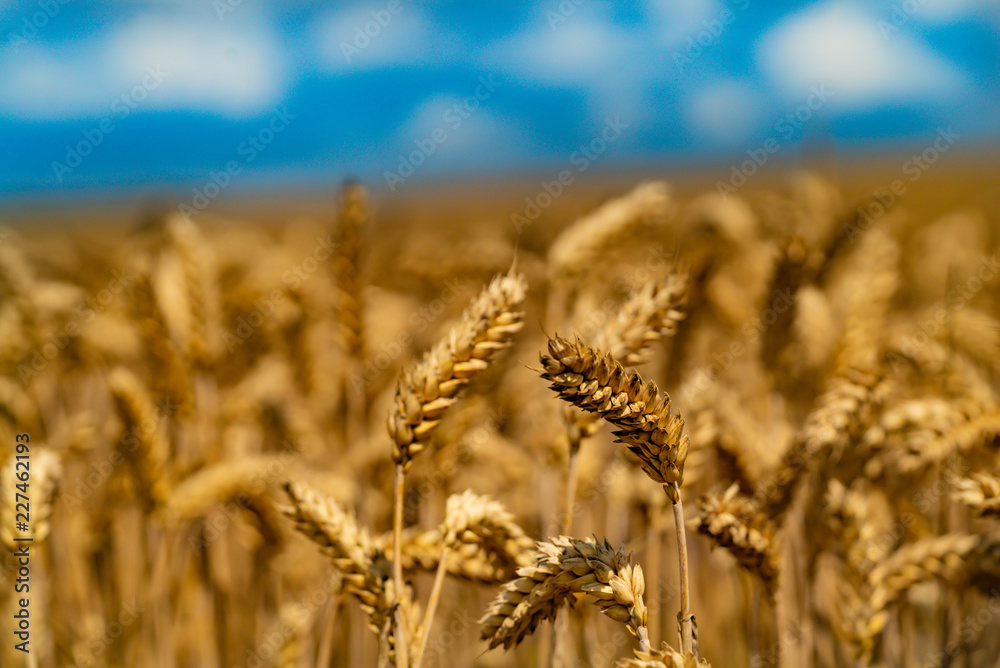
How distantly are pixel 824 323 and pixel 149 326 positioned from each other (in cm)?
247

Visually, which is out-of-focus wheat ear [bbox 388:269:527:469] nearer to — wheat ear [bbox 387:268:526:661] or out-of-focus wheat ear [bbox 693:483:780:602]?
wheat ear [bbox 387:268:526:661]

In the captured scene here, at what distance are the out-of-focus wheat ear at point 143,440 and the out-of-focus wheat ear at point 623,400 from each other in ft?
5.00

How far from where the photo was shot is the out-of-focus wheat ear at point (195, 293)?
237 centimetres

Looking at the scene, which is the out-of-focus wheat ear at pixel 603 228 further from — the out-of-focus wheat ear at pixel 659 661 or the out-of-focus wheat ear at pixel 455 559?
the out-of-focus wheat ear at pixel 659 661

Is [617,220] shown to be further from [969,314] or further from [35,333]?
[35,333]

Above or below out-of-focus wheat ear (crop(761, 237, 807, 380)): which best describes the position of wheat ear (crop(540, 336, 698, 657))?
below

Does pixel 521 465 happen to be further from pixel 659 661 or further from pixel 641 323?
pixel 659 661

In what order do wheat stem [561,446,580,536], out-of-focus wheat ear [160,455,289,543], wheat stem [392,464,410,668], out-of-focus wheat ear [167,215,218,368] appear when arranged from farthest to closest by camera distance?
out-of-focus wheat ear [167,215,218,368] → out-of-focus wheat ear [160,455,289,543] → wheat stem [561,446,580,536] → wheat stem [392,464,410,668]

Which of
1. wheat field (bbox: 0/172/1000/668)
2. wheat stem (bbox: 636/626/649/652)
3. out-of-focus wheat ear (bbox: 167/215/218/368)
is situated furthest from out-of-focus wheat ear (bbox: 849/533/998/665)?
out-of-focus wheat ear (bbox: 167/215/218/368)

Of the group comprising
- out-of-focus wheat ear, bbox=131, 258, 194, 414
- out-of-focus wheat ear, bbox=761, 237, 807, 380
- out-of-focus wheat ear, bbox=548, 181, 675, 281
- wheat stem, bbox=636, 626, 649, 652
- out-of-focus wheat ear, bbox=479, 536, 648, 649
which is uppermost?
out-of-focus wheat ear, bbox=548, 181, 675, 281

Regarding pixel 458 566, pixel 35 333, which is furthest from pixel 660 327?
pixel 35 333

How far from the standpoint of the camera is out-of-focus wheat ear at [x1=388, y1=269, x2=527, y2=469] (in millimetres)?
1055

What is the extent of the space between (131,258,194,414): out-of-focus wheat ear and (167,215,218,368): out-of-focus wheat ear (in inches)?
4.7

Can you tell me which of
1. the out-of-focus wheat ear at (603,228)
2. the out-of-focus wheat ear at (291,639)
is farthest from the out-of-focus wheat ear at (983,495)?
the out-of-focus wheat ear at (291,639)
